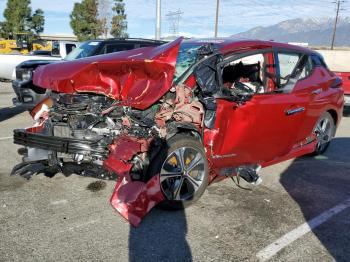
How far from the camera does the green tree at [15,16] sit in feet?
151

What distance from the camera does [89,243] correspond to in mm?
3539

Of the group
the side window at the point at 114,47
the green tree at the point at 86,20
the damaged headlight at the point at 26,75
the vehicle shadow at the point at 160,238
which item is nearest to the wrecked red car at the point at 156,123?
the vehicle shadow at the point at 160,238

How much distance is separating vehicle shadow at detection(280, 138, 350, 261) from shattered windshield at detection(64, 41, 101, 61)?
5.30 m

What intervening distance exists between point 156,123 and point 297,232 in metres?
1.71

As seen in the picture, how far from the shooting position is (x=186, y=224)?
3.96 meters

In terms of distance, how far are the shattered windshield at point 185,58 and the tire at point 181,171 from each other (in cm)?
74

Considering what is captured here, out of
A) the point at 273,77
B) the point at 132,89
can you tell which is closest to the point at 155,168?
the point at 132,89

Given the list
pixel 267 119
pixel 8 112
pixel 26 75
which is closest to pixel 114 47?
pixel 26 75

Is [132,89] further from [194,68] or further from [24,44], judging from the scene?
[24,44]

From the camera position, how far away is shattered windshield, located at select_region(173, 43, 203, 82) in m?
4.58

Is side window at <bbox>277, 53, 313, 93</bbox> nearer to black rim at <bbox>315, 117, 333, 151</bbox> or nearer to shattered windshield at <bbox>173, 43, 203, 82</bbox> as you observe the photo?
black rim at <bbox>315, 117, 333, 151</bbox>

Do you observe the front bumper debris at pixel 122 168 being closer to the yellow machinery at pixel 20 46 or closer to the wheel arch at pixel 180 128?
the wheel arch at pixel 180 128

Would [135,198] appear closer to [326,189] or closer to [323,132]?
[326,189]

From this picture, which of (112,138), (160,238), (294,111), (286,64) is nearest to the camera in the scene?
(160,238)
